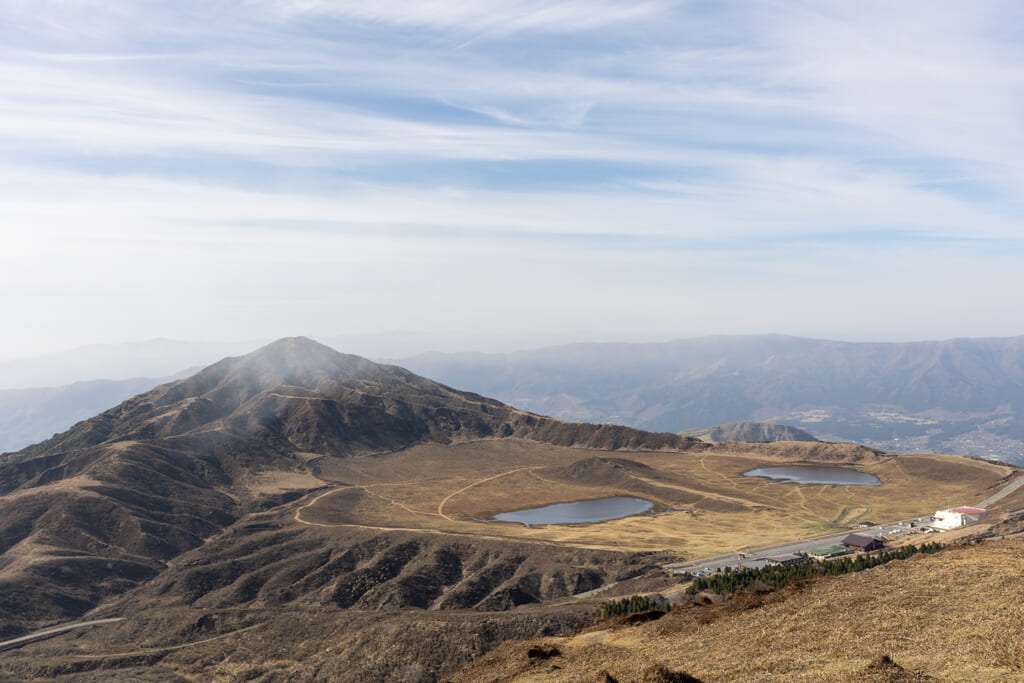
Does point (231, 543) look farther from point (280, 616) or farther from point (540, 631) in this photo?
point (540, 631)

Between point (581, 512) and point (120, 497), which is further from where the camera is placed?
point (581, 512)

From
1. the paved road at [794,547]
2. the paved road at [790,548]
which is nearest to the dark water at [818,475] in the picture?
the paved road at [794,547]

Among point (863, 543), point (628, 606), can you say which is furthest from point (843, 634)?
point (863, 543)

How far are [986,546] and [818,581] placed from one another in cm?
1280

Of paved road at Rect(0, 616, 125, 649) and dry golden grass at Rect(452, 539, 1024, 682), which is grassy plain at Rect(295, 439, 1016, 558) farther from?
dry golden grass at Rect(452, 539, 1024, 682)

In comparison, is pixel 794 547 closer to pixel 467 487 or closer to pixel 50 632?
pixel 467 487

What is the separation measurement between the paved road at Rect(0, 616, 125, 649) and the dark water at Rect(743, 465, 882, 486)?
162073mm

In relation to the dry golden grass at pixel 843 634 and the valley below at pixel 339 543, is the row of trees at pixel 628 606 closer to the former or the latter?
the valley below at pixel 339 543

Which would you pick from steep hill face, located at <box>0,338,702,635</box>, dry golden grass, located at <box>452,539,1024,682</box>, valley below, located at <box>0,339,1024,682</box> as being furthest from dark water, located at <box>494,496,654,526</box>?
dry golden grass, located at <box>452,539,1024,682</box>

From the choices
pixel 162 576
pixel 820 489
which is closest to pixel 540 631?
pixel 162 576

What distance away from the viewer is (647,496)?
520 feet

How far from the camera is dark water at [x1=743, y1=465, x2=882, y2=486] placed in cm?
17138

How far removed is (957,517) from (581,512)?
75.7 metres

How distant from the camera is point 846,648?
30062 mm
